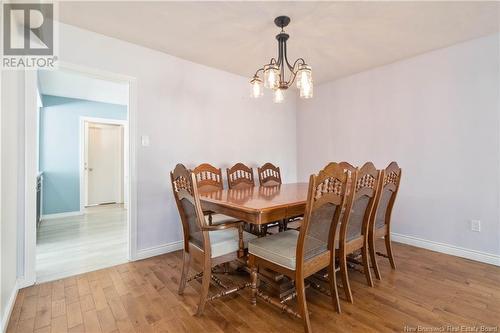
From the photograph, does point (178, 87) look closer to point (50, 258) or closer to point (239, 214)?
point (239, 214)

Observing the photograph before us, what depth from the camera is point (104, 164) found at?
5.95 metres

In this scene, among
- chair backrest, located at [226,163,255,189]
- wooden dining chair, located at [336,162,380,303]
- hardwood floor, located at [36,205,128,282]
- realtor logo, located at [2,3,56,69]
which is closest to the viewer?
wooden dining chair, located at [336,162,380,303]

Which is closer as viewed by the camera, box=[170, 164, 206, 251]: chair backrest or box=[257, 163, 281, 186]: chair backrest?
box=[170, 164, 206, 251]: chair backrest

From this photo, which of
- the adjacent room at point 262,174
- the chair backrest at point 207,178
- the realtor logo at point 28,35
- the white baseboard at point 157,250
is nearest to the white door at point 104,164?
the adjacent room at point 262,174

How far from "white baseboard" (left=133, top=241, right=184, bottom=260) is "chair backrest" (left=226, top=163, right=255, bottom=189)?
0.99m

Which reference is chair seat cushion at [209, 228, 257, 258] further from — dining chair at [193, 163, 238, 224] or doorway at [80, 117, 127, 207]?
doorway at [80, 117, 127, 207]

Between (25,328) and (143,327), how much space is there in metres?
0.75

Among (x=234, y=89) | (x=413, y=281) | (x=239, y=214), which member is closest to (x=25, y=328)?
(x=239, y=214)

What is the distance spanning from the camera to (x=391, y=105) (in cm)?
323

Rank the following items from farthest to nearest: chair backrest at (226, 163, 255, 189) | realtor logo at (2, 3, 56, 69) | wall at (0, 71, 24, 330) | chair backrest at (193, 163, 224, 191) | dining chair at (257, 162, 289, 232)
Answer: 1. dining chair at (257, 162, 289, 232)
2. chair backrest at (226, 163, 255, 189)
3. chair backrest at (193, 163, 224, 191)
4. realtor logo at (2, 3, 56, 69)
5. wall at (0, 71, 24, 330)

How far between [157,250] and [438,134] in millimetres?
3545

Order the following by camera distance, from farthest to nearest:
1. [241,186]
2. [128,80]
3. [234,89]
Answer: [234,89], [241,186], [128,80]

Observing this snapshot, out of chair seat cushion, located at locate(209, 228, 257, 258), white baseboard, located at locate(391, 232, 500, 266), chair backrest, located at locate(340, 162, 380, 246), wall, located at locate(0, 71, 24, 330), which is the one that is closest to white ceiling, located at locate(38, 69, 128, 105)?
wall, located at locate(0, 71, 24, 330)

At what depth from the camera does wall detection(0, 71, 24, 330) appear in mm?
1615
